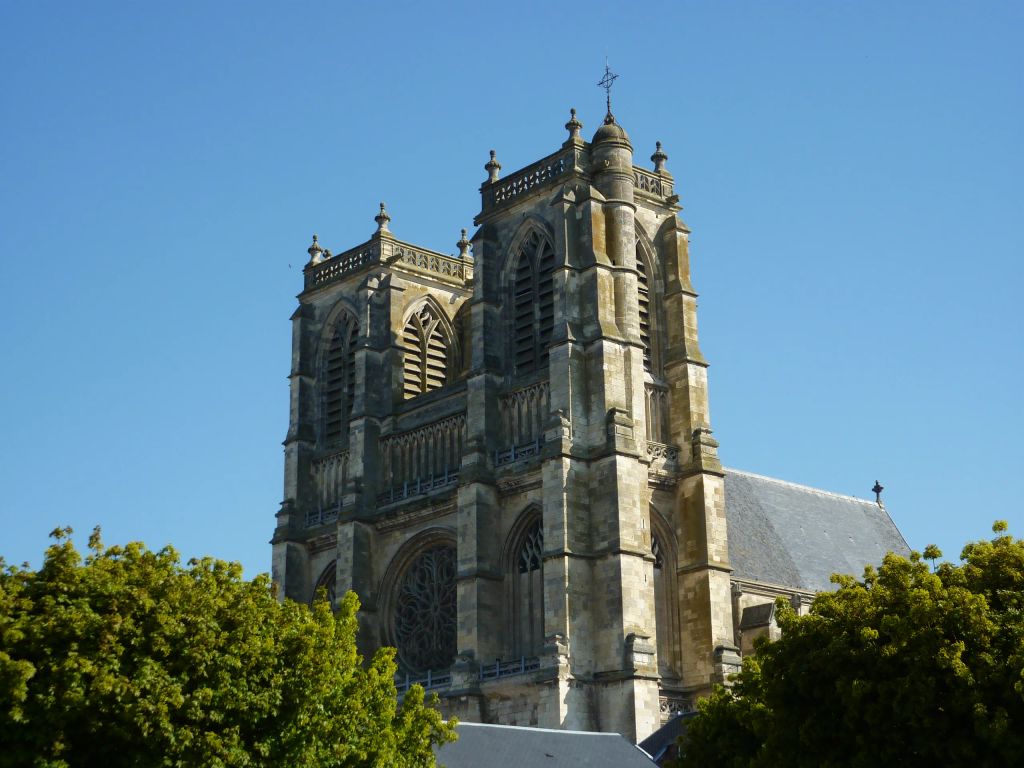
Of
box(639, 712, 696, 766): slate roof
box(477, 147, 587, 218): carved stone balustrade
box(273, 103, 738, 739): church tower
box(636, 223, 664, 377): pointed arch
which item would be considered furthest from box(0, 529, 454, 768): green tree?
box(477, 147, 587, 218): carved stone balustrade

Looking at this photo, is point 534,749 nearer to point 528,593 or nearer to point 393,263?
point 528,593

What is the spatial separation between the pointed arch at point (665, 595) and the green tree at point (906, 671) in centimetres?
1386

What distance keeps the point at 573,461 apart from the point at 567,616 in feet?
13.4

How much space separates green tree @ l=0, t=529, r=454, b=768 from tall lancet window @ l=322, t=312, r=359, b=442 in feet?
81.7

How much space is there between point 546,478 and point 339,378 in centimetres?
1264

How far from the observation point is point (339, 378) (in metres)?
50.5

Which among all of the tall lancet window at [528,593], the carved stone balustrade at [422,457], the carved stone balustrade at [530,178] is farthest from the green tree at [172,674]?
the carved stone balustrade at [530,178]

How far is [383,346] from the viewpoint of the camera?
4816 cm

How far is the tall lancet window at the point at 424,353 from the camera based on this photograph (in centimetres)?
4922

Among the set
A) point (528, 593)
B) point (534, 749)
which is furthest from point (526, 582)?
point (534, 749)

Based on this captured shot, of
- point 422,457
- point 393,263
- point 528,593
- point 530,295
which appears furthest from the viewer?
point 393,263

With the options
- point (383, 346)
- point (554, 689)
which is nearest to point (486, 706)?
point (554, 689)

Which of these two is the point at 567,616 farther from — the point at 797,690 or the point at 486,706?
the point at 797,690

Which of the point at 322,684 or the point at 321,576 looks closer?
the point at 322,684
